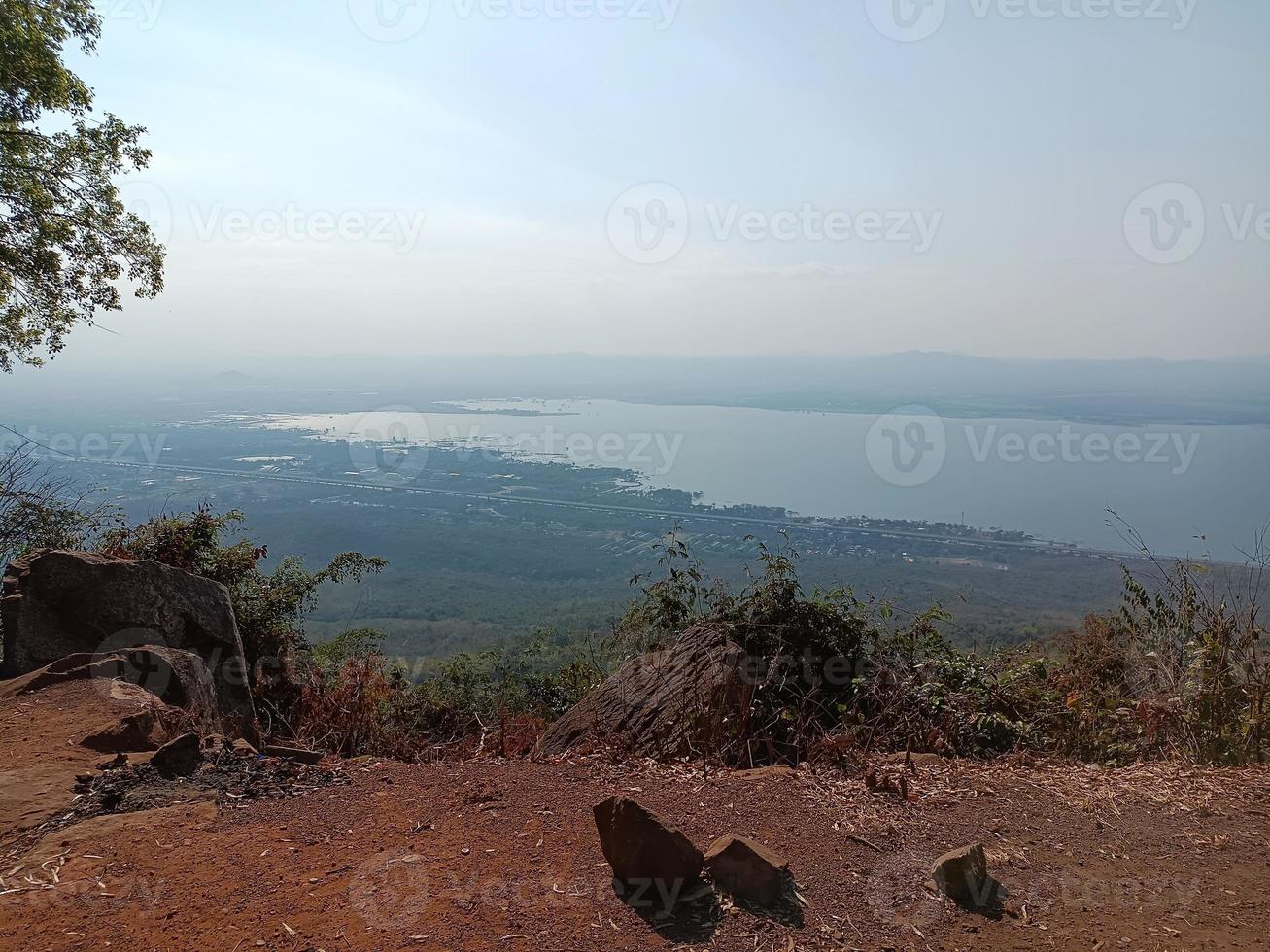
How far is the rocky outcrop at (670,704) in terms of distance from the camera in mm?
4777

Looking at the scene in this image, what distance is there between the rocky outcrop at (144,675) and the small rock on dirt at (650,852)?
341cm

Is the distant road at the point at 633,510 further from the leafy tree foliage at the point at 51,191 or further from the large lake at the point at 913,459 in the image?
the leafy tree foliage at the point at 51,191

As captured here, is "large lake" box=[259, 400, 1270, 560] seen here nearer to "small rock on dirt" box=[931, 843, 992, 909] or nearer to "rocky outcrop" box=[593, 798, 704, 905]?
"small rock on dirt" box=[931, 843, 992, 909]

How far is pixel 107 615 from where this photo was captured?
228 inches

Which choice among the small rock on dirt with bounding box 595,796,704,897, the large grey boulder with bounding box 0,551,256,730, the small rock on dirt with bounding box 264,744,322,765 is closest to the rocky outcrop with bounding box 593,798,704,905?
the small rock on dirt with bounding box 595,796,704,897

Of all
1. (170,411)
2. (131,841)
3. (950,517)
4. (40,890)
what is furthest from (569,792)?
(170,411)

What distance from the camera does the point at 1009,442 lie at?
1320 inches

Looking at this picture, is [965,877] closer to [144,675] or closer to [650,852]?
[650,852]

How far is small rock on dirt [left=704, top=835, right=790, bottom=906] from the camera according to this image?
2.79 m

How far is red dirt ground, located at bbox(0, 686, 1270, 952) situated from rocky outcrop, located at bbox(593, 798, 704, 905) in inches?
4.3

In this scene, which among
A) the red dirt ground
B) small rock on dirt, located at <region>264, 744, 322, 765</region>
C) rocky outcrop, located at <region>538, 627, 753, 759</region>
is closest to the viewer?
the red dirt ground

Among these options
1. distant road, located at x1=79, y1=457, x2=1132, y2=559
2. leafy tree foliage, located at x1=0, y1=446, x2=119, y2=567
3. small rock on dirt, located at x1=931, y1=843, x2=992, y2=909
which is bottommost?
distant road, located at x1=79, y1=457, x2=1132, y2=559

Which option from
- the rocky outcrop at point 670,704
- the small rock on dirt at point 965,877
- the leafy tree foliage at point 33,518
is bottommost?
the rocky outcrop at point 670,704

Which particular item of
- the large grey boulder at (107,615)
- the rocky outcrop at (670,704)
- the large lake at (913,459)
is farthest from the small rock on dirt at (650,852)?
the large lake at (913,459)
